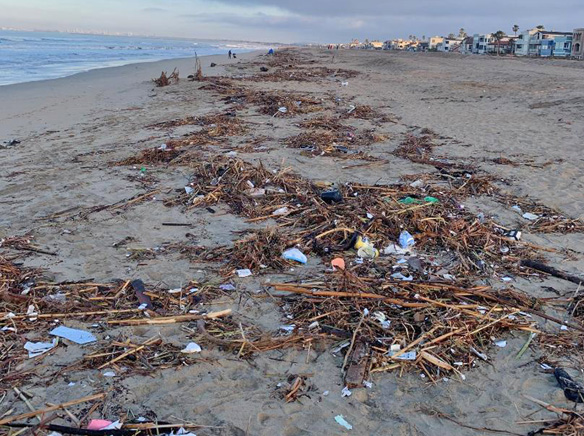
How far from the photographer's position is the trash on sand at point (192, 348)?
2.61 meters

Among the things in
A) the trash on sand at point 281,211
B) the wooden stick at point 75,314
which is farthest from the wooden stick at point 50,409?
the trash on sand at point 281,211

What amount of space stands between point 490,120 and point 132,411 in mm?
9564

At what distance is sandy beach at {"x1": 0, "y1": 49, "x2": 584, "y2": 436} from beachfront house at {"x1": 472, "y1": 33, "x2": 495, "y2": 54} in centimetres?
6634

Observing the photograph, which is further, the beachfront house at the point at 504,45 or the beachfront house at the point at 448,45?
the beachfront house at the point at 448,45

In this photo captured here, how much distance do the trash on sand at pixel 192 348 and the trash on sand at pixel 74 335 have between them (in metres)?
0.56

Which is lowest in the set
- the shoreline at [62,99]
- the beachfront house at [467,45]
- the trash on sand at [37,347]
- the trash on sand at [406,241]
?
the trash on sand at [37,347]

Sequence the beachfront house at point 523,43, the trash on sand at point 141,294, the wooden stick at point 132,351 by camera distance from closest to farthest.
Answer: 1. the wooden stick at point 132,351
2. the trash on sand at point 141,294
3. the beachfront house at point 523,43

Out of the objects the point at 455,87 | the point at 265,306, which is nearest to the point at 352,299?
the point at 265,306

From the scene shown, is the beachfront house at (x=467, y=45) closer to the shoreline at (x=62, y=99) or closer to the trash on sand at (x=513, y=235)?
the shoreline at (x=62, y=99)

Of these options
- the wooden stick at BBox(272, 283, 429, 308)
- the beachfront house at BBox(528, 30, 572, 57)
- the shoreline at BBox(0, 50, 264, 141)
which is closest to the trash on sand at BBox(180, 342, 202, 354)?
the wooden stick at BBox(272, 283, 429, 308)

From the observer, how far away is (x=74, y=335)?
2.75 m

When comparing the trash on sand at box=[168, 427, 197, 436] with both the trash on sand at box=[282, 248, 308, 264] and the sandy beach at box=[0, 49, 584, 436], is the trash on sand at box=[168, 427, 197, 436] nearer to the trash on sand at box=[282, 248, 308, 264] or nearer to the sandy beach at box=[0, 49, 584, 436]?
the sandy beach at box=[0, 49, 584, 436]

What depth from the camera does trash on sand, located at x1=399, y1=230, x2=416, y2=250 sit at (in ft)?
12.8

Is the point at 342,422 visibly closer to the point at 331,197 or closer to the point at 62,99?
the point at 331,197
